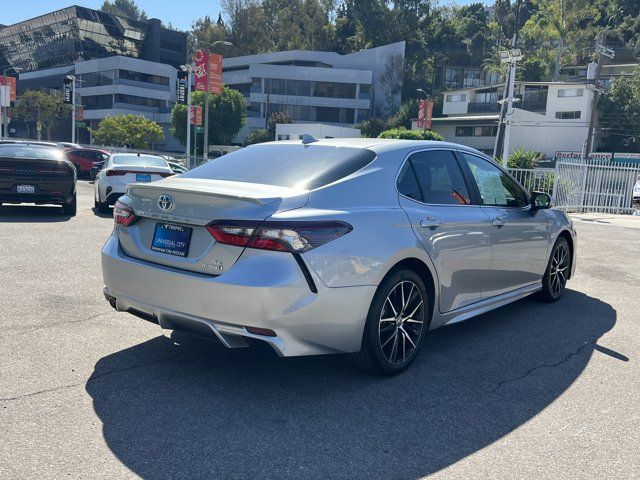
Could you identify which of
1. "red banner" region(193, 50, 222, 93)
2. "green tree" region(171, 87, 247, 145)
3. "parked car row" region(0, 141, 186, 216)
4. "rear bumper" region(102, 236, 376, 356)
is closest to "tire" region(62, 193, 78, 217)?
"parked car row" region(0, 141, 186, 216)

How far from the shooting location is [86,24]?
88250 mm

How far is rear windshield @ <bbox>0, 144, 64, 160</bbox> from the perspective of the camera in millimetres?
11328

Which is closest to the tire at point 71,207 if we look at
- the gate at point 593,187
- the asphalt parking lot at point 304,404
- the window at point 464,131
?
the asphalt parking lot at point 304,404

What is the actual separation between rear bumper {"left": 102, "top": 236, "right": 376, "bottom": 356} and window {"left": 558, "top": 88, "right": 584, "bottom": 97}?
5584cm

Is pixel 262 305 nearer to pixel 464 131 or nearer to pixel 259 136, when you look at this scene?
pixel 464 131

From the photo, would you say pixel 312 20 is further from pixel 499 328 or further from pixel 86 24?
pixel 499 328

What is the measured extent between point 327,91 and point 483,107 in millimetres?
19706

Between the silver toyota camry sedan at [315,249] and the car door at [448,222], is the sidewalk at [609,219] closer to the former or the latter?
the car door at [448,222]

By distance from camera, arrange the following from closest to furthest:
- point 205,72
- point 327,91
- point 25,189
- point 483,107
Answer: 1. point 25,189
2. point 205,72
3. point 483,107
4. point 327,91

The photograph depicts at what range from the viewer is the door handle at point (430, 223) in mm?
4305

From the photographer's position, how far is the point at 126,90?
75.6m

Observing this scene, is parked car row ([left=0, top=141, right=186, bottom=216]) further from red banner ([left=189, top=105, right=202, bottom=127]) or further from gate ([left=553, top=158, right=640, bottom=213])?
red banner ([left=189, top=105, right=202, bottom=127])

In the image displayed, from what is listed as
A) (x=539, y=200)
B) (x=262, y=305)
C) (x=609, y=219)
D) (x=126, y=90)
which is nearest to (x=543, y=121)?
(x=609, y=219)

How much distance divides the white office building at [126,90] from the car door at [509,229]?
2955 inches
